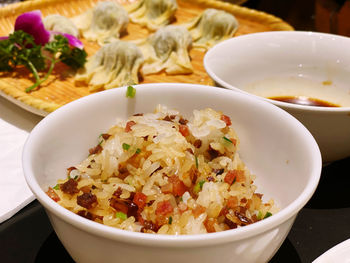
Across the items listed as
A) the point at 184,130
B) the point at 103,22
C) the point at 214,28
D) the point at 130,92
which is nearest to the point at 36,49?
the point at 103,22

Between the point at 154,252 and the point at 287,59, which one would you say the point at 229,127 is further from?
the point at 287,59

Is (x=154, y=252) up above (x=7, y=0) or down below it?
above

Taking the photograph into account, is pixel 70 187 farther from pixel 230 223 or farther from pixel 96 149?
pixel 230 223

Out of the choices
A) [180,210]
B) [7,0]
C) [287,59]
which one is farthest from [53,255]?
[7,0]

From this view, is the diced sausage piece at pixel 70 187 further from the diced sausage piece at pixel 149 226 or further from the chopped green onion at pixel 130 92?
the chopped green onion at pixel 130 92

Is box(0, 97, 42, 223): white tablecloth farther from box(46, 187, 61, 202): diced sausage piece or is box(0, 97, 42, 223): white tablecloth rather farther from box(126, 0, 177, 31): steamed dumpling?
box(126, 0, 177, 31): steamed dumpling

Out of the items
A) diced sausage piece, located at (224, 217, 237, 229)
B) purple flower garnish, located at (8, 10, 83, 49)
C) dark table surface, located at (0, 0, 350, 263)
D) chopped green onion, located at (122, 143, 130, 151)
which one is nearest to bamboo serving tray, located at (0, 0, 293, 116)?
purple flower garnish, located at (8, 10, 83, 49)
